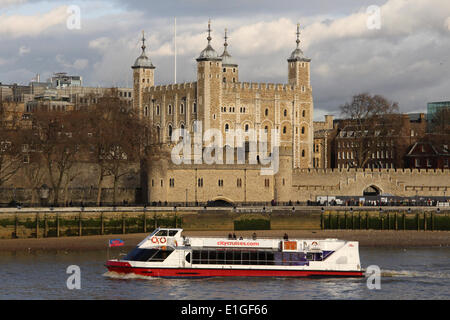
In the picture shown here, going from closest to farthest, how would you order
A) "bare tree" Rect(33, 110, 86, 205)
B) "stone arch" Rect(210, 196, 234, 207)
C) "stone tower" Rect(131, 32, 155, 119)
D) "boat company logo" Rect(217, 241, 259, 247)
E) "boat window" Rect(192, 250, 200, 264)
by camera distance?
"boat window" Rect(192, 250, 200, 264), "boat company logo" Rect(217, 241, 259, 247), "bare tree" Rect(33, 110, 86, 205), "stone arch" Rect(210, 196, 234, 207), "stone tower" Rect(131, 32, 155, 119)

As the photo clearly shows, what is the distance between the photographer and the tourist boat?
2329 inches

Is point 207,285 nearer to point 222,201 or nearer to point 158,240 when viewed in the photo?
point 158,240

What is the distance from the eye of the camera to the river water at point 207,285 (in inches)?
2119

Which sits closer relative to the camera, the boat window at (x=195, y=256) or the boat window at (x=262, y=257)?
the boat window at (x=195, y=256)

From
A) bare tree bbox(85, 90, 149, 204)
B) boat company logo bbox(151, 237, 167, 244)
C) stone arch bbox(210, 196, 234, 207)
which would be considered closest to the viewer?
boat company logo bbox(151, 237, 167, 244)

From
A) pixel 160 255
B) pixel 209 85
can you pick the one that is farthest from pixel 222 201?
pixel 160 255

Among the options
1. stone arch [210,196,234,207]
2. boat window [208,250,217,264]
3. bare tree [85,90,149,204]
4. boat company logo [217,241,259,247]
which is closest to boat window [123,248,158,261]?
boat window [208,250,217,264]

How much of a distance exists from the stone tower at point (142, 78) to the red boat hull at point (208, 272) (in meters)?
72.3

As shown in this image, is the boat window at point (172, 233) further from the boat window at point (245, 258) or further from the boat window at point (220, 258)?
the boat window at point (245, 258)

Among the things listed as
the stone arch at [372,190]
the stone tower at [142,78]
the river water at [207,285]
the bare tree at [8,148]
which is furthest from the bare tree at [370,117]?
the river water at [207,285]

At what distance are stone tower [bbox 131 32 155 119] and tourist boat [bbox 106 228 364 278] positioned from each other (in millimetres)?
71913

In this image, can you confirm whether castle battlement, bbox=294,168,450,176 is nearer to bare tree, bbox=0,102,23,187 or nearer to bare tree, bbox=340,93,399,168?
bare tree, bbox=340,93,399,168

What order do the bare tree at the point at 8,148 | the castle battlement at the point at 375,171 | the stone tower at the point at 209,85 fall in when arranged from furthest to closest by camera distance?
the stone tower at the point at 209,85 → the castle battlement at the point at 375,171 → the bare tree at the point at 8,148
